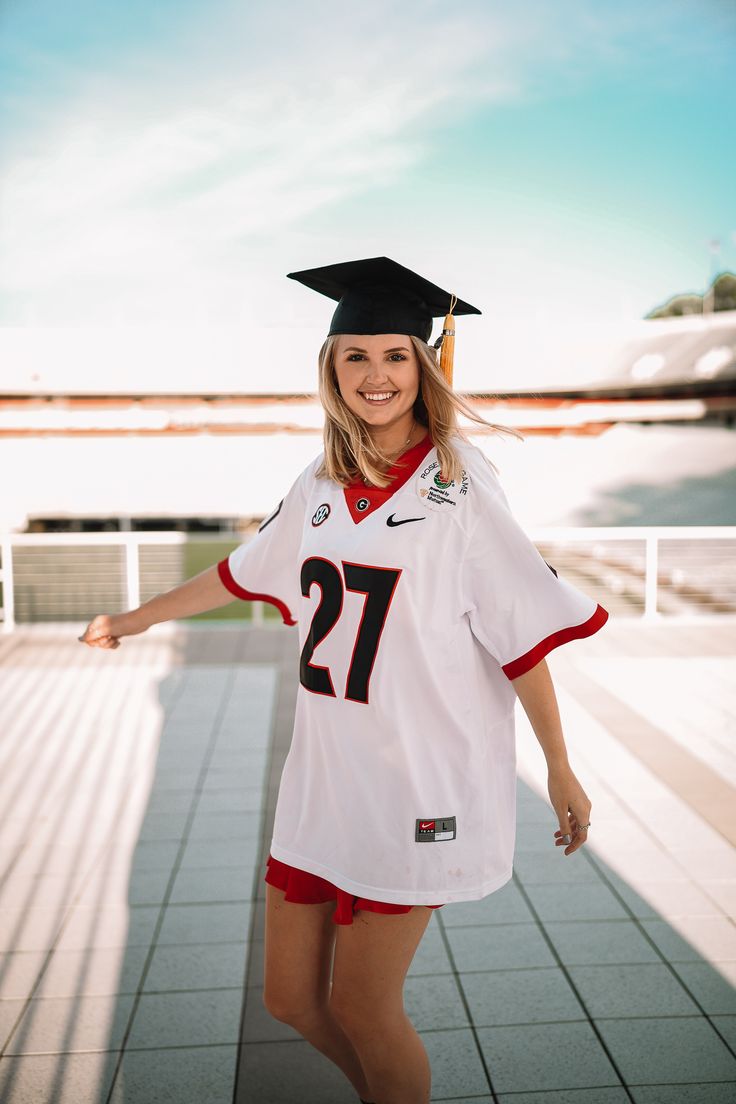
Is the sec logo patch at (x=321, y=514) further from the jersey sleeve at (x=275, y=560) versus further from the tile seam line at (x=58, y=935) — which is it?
the tile seam line at (x=58, y=935)

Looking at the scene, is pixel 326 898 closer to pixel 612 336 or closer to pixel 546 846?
pixel 546 846

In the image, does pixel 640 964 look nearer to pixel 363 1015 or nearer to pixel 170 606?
pixel 363 1015

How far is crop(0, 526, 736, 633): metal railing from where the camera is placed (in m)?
7.81

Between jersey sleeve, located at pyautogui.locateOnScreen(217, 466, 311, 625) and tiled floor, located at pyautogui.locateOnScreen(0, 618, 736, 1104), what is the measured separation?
1.23 m

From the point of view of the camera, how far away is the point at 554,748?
1.62 m

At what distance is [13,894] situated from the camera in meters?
3.07

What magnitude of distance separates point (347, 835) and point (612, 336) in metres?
44.9

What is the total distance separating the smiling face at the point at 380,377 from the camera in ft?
5.64

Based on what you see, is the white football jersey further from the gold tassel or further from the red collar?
the gold tassel

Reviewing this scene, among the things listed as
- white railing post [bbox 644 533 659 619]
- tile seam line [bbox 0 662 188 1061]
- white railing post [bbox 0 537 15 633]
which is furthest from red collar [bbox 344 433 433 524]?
white railing post [bbox 0 537 15 633]

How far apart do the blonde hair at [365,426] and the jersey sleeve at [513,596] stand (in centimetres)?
18

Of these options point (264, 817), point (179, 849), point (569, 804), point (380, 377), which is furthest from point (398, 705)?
point (264, 817)

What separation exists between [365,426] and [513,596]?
1.60ft

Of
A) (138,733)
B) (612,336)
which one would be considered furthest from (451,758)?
(612,336)
